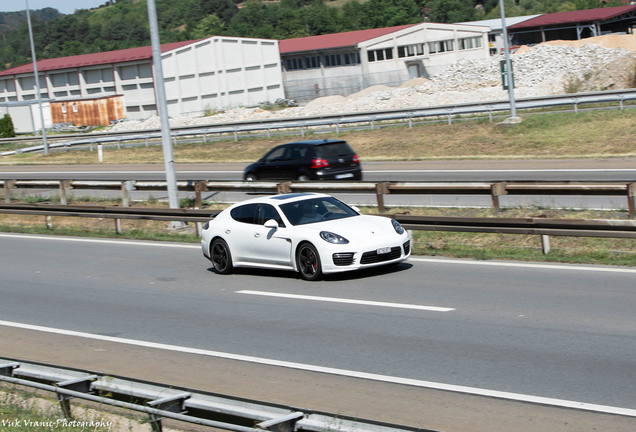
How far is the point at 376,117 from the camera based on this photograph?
3544 centimetres

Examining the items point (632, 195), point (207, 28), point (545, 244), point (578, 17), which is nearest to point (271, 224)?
point (545, 244)

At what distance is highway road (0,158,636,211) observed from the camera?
54.0 feet

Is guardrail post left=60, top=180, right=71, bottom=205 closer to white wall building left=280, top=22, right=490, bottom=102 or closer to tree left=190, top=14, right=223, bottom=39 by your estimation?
white wall building left=280, top=22, right=490, bottom=102

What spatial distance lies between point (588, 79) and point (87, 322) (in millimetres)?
40921

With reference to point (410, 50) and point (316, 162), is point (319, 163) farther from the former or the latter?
point (410, 50)

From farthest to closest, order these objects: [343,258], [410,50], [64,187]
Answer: [410,50] < [64,187] < [343,258]

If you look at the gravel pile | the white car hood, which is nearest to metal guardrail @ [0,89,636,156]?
the gravel pile

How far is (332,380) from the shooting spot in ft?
23.0

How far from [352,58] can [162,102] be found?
5912 cm

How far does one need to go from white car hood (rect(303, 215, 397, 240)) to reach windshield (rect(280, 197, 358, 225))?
25 cm

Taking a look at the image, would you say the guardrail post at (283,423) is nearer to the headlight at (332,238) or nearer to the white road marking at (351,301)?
the white road marking at (351,301)

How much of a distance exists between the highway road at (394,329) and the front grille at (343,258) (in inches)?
15.0

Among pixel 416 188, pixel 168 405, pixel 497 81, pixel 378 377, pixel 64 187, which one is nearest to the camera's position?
pixel 168 405

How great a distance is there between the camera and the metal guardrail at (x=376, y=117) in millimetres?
30531
